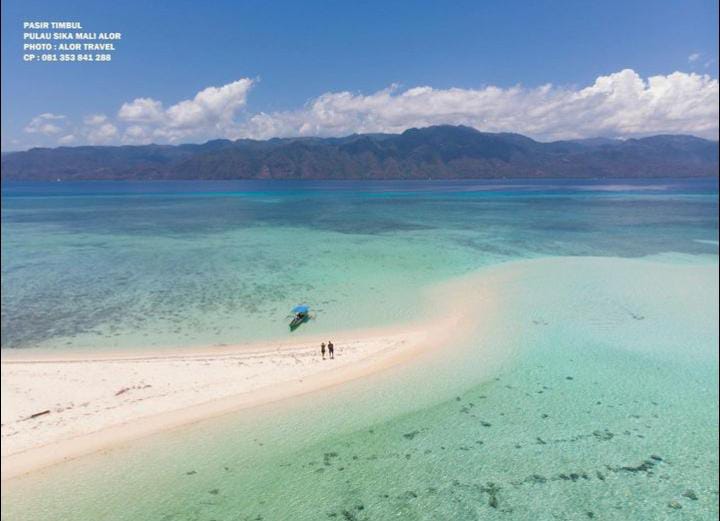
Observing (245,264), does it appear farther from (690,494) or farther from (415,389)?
(690,494)

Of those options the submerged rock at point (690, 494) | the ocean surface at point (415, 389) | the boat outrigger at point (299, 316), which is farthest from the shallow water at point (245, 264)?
the submerged rock at point (690, 494)

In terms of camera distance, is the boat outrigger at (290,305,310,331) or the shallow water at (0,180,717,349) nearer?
the boat outrigger at (290,305,310,331)

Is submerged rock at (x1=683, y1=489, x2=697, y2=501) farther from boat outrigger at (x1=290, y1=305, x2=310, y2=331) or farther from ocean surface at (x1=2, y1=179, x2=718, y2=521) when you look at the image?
boat outrigger at (x1=290, y1=305, x2=310, y2=331)

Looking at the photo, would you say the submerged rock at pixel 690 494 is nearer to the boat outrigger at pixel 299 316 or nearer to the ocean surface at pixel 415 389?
the ocean surface at pixel 415 389

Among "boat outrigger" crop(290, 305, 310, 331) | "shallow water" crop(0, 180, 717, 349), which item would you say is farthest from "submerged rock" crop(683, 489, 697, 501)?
"boat outrigger" crop(290, 305, 310, 331)

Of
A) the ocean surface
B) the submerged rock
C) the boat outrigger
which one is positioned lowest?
the submerged rock

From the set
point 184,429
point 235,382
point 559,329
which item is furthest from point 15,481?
point 559,329

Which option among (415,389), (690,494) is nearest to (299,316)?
(415,389)
